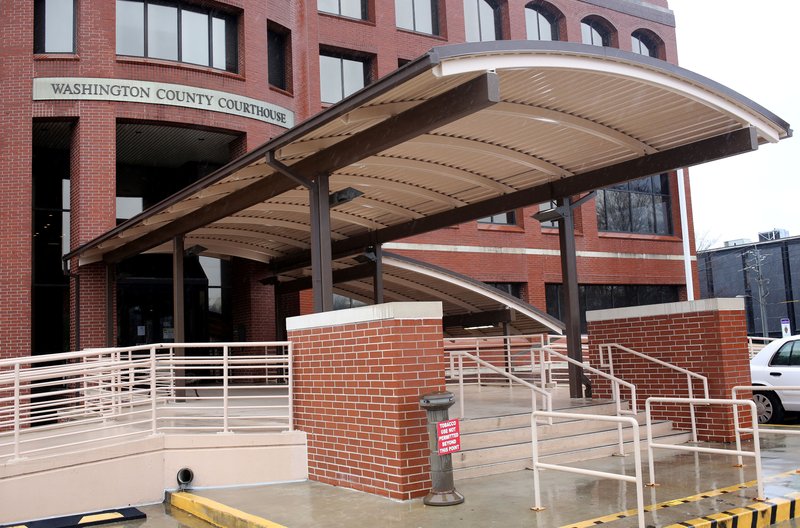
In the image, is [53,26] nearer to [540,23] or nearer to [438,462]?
[438,462]

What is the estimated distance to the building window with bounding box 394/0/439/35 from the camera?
27.1m

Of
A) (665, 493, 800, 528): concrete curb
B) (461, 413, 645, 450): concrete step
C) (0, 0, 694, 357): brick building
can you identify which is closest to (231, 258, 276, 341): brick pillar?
(0, 0, 694, 357): brick building

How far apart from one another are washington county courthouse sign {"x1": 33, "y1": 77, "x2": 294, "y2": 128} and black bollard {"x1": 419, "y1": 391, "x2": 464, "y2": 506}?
14.8 metres

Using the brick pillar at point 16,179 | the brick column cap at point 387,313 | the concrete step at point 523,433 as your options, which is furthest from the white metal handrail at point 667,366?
the brick pillar at point 16,179

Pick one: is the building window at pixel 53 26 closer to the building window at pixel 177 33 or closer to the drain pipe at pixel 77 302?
the building window at pixel 177 33

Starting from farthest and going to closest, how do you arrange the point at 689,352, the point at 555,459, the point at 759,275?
the point at 759,275 → the point at 689,352 → the point at 555,459

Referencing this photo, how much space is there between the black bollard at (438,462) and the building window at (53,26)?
16439 mm

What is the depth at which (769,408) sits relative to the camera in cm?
1329

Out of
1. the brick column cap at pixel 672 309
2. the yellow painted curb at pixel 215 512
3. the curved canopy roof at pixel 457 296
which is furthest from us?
the curved canopy roof at pixel 457 296

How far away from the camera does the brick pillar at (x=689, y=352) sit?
1112 cm

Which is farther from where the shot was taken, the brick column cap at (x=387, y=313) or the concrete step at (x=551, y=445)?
the concrete step at (x=551, y=445)

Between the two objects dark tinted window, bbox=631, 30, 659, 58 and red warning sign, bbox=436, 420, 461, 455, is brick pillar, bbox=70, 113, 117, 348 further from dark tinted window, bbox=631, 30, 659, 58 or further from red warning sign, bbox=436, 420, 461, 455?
dark tinted window, bbox=631, 30, 659, 58

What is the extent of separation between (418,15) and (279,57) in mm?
6497

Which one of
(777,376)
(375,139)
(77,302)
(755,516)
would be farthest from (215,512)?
(77,302)
